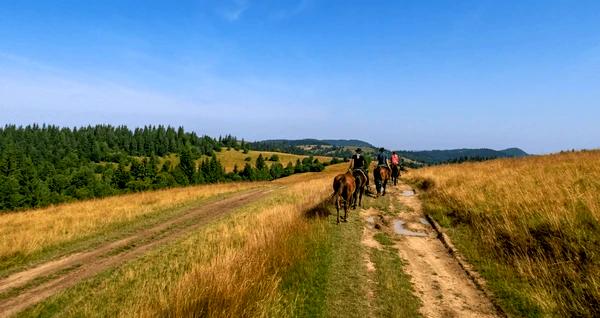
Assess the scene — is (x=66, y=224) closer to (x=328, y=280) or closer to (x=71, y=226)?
(x=71, y=226)

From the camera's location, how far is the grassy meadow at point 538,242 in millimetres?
6012

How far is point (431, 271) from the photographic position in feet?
26.9

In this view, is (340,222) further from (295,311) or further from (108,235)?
(108,235)

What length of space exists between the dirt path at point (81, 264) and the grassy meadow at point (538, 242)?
1054cm

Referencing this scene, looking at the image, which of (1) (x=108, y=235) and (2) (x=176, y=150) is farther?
(2) (x=176, y=150)

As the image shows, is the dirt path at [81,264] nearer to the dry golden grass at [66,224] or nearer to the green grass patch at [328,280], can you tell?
the dry golden grass at [66,224]

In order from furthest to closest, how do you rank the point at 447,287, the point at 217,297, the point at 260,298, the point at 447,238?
the point at 447,238, the point at 447,287, the point at 260,298, the point at 217,297

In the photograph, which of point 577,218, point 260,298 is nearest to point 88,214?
point 260,298

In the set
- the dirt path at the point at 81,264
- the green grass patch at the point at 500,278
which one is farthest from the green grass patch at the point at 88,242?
the green grass patch at the point at 500,278

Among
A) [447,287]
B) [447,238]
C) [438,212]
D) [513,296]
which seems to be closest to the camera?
[513,296]

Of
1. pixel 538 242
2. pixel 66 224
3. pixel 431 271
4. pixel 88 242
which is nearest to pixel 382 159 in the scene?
pixel 538 242

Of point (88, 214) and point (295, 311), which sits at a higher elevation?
point (295, 311)

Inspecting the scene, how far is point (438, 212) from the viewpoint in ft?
47.9

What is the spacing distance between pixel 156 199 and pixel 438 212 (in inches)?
740
